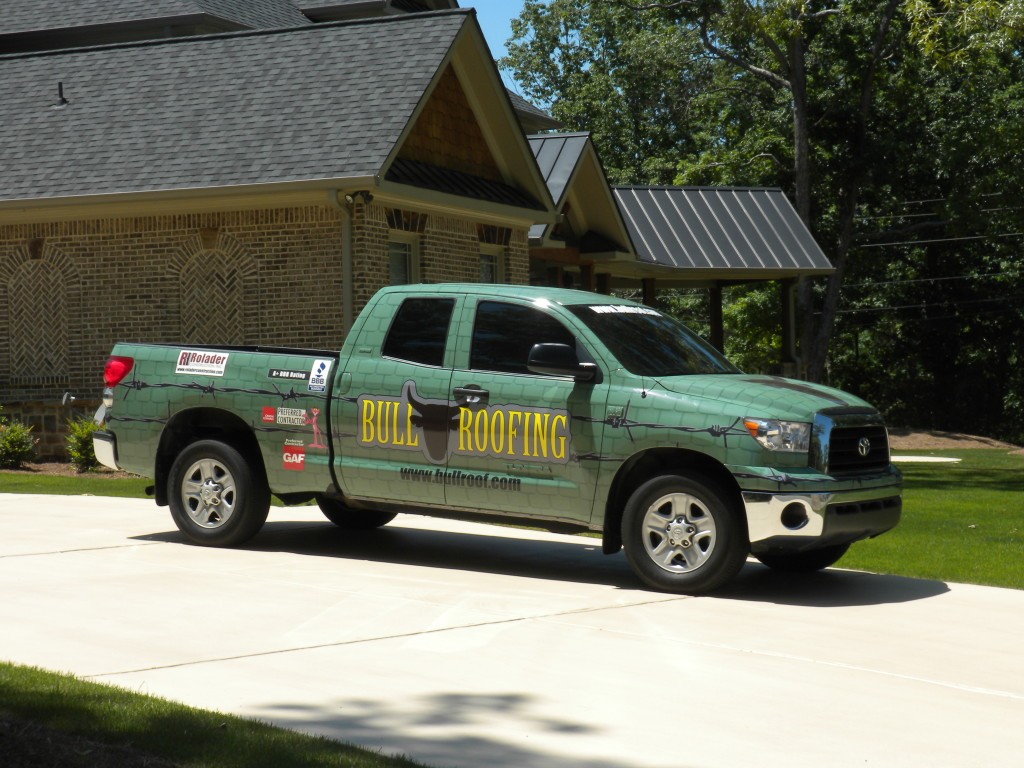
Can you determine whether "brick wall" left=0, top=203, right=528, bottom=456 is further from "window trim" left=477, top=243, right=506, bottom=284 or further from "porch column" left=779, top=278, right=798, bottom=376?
"porch column" left=779, top=278, right=798, bottom=376

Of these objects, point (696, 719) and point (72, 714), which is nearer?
point (72, 714)

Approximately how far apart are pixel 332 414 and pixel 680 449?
264 centimetres

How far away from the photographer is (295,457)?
1036cm

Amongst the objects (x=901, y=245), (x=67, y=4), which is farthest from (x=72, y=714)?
(x=901, y=245)

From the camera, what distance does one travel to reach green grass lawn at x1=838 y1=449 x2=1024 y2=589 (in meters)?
10.4

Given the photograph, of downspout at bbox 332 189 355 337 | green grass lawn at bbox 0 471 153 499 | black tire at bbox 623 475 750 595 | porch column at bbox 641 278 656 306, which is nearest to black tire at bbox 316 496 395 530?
black tire at bbox 623 475 750 595

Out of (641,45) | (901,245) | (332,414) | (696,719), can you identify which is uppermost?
(641,45)

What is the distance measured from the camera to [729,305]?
45219mm

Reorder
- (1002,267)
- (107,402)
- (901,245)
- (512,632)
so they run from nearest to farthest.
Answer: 1. (512,632)
2. (107,402)
3. (1002,267)
4. (901,245)

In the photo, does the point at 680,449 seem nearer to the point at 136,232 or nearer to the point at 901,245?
the point at 136,232

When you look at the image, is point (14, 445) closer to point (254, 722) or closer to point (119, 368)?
point (119, 368)

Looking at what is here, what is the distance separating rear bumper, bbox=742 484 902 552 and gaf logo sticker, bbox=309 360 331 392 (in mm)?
3262

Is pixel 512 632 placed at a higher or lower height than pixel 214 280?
lower

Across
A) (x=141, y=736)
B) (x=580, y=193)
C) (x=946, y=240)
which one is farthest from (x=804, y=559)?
(x=946, y=240)
